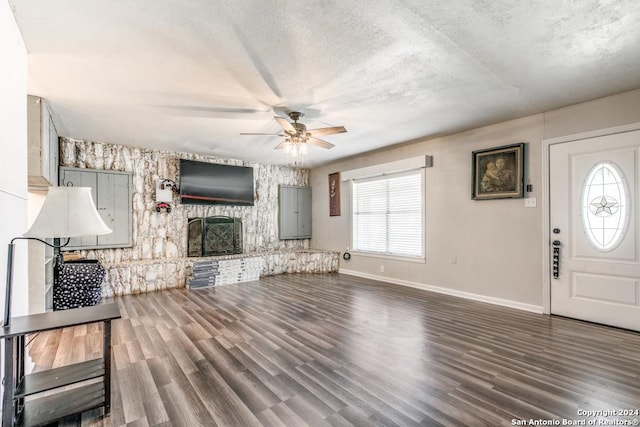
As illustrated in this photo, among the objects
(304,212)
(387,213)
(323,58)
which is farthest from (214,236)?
(323,58)

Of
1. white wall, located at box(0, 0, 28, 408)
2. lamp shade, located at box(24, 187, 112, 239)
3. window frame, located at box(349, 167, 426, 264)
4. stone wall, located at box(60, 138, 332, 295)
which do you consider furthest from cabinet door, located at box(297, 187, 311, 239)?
lamp shade, located at box(24, 187, 112, 239)

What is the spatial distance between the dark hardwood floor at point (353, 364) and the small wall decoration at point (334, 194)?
3325 millimetres

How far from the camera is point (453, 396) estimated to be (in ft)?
7.07

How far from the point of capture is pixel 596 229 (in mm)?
3656

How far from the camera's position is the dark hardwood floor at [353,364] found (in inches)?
78.6

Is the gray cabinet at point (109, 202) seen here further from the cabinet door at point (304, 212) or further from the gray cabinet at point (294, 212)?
the cabinet door at point (304, 212)

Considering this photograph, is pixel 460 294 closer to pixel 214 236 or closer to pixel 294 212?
pixel 294 212

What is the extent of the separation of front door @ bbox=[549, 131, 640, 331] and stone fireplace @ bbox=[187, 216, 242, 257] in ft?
18.9

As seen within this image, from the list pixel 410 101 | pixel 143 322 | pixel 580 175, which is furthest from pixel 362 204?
pixel 143 322

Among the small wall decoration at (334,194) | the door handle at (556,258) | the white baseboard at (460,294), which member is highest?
the small wall decoration at (334,194)

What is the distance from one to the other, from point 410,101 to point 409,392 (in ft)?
9.98

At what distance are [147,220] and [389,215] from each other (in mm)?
4803

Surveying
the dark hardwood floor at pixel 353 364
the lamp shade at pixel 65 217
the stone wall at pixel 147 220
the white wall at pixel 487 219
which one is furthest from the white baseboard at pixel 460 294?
the lamp shade at pixel 65 217

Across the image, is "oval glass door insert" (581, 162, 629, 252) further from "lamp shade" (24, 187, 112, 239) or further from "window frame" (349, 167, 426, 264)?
"lamp shade" (24, 187, 112, 239)
